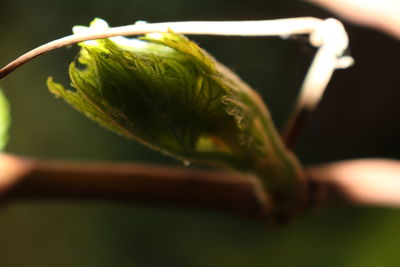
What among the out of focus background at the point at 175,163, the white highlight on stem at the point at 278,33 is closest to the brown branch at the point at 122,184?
the white highlight on stem at the point at 278,33

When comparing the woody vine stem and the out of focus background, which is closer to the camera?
the woody vine stem

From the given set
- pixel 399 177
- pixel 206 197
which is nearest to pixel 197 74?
pixel 206 197

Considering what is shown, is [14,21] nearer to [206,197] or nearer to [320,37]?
[206,197]

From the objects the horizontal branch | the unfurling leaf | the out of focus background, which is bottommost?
the out of focus background

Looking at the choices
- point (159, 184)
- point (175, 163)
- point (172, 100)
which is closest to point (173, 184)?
point (159, 184)

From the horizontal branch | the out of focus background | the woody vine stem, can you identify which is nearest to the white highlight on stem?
the horizontal branch

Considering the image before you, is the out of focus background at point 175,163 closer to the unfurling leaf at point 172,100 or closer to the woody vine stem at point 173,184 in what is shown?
the woody vine stem at point 173,184

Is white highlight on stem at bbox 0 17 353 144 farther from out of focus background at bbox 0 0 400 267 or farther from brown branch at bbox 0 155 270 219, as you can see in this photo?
out of focus background at bbox 0 0 400 267
